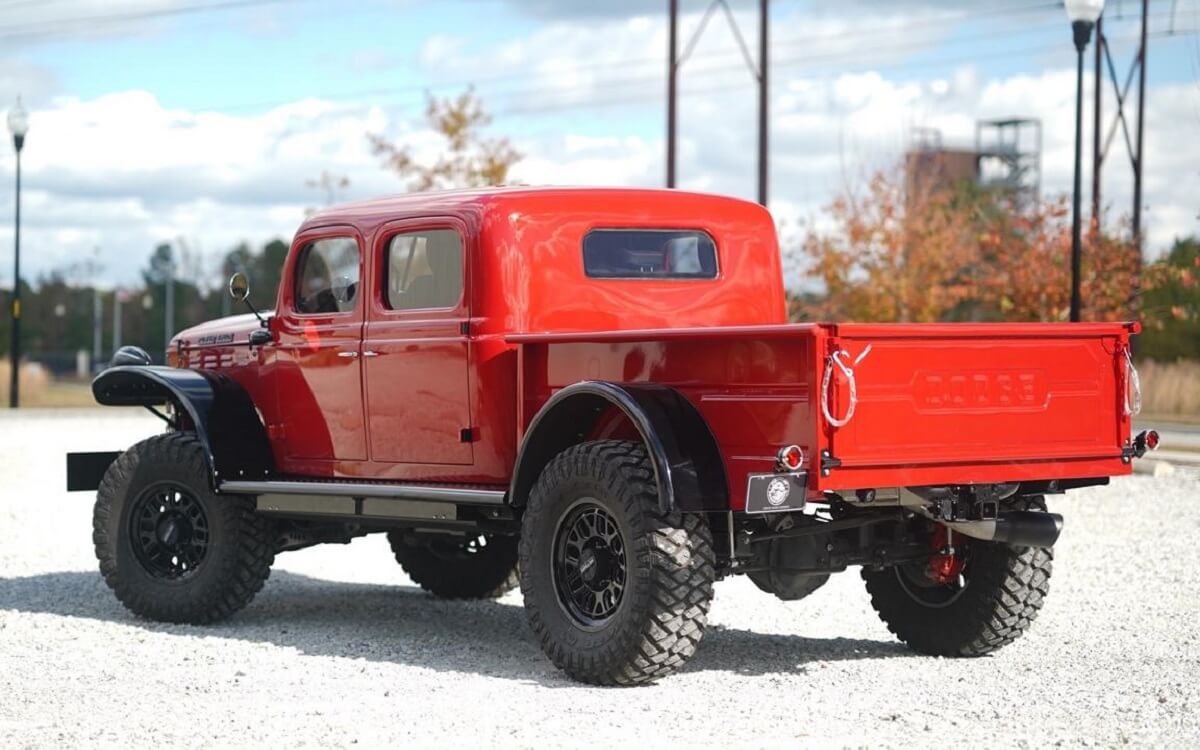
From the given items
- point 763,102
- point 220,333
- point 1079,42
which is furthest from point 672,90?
point 220,333

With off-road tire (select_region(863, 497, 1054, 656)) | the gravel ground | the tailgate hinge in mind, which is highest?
the tailgate hinge

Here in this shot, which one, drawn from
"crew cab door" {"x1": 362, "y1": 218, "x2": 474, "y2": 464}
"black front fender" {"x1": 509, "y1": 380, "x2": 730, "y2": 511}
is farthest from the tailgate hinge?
"crew cab door" {"x1": 362, "y1": 218, "x2": 474, "y2": 464}

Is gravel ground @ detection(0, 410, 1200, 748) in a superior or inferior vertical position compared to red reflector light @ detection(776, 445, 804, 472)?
inferior

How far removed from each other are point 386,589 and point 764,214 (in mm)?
3576

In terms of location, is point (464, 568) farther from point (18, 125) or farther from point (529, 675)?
point (18, 125)

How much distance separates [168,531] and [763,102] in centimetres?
1970

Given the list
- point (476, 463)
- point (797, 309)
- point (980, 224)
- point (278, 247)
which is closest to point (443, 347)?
point (476, 463)

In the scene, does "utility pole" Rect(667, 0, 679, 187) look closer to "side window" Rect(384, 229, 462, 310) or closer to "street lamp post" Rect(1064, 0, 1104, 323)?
"street lamp post" Rect(1064, 0, 1104, 323)

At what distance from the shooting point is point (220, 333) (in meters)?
10.3

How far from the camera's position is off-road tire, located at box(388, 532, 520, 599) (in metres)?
10.6

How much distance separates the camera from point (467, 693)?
7.49 m

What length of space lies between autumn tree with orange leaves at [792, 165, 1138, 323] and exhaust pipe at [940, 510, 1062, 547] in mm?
22177

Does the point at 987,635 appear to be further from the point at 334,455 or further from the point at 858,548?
the point at 334,455

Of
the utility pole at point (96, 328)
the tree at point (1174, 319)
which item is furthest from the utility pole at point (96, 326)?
the tree at point (1174, 319)
